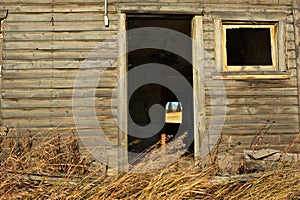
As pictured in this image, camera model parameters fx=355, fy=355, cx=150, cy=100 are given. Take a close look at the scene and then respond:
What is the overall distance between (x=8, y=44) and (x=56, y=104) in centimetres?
131

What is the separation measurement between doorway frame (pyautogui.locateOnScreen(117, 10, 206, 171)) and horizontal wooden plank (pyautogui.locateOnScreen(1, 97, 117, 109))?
Result: 0.22 metres

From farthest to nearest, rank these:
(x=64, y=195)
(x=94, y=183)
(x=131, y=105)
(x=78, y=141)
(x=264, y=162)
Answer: (x=131, y=105) → (x=78, y=141) → (x=264, y=162) → (x=94, y=183) → (x=64, y=195)

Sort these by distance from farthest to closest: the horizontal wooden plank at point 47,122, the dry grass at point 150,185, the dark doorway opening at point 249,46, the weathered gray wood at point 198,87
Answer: the dark doorway opening at point 249,46 < the weathered gray wood at point 198,87 < the horizontal wooden plank at point 47,122 < the dry grass at point 150,185

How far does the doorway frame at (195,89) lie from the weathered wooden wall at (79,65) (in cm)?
10

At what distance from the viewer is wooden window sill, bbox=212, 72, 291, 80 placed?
6.11 metres

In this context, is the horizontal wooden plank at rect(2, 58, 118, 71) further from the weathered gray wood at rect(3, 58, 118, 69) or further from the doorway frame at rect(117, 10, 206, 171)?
the doorway frame at rect(117, 10, 206, 171)

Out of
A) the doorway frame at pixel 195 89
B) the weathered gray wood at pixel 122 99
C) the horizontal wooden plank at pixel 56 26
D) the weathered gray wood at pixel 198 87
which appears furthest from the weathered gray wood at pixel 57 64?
the weathered gray wood at pixel 198 87

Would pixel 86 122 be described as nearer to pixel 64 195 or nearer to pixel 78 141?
pixel 78 141

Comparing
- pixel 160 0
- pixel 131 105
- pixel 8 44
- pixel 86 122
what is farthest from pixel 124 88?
pixel 131 105

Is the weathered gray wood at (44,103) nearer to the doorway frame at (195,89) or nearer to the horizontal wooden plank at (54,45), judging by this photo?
the doorway frame at (195,89)

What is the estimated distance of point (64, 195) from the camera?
142 inches

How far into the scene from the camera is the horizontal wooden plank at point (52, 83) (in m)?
5.93

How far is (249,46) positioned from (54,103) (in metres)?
4.89

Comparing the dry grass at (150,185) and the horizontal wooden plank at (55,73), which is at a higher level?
the horizontal wooden plank at (55,73)
